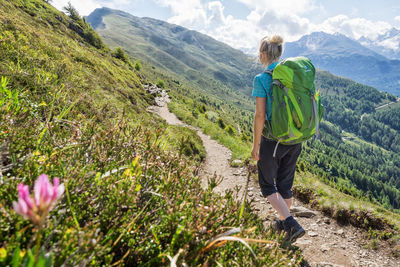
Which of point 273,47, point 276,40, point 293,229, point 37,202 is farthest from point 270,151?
point 37,202

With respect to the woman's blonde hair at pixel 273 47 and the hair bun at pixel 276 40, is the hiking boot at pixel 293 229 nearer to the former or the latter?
the woman's blonde hair at pixel 273 47

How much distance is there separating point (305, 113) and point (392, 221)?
4465 millimetres

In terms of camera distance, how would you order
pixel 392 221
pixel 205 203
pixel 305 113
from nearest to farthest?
pixel 205 203 < pixel 305 113 < pixel 392 221

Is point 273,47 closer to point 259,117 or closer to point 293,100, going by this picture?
point 293,100

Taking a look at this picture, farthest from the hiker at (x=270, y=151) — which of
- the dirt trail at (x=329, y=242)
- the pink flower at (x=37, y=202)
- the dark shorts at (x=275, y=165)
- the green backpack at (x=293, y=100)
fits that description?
Result: the pink flower at (x=37, y=202)

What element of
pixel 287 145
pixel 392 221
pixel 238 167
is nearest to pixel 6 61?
pixel 287 145

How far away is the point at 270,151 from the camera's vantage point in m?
3.95

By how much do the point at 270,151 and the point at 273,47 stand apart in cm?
180

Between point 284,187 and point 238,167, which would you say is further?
point 238,167

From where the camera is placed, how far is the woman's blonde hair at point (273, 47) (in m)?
3.88

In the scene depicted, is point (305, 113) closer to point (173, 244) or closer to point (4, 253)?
point (173, 244)

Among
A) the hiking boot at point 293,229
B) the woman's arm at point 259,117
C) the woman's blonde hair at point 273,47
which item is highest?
the woman's blonde hair at point 273,47

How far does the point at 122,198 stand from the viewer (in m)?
1.66

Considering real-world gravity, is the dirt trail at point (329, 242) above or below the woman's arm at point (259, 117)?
below
